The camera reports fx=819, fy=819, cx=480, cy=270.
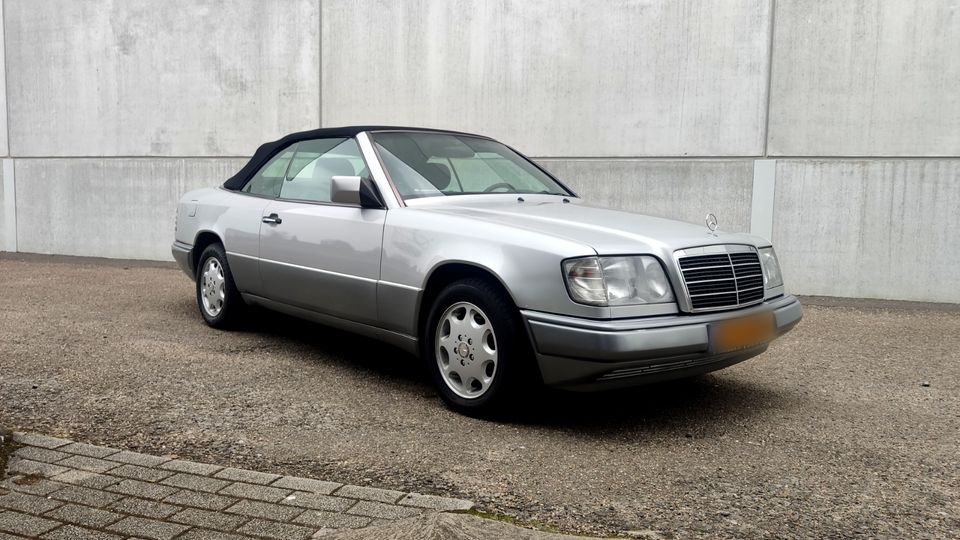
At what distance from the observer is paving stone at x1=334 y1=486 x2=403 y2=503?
304cm

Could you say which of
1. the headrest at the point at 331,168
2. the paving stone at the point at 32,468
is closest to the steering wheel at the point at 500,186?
the headrest at the point at 331,168

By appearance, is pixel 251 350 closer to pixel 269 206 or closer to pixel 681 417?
pixel 269 206

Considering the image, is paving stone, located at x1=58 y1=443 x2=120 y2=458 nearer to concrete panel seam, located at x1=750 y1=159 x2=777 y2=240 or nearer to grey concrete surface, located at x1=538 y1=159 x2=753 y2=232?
grey concrete surface, located at x1=538 y1=159 x2=753 y2=232

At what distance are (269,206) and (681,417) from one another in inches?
120

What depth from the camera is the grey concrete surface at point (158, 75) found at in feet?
33.9

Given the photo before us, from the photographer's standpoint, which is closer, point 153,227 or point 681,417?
point 681,417

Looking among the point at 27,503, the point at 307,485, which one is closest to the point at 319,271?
the point at 307,485

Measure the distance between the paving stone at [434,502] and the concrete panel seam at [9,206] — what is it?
37.2ft

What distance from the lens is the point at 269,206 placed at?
5543 millimetres

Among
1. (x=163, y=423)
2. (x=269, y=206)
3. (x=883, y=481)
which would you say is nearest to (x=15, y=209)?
(x=269, y=206)

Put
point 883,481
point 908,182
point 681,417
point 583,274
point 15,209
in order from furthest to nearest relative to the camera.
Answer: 1. point 15,209
2. point 908,182
3. point 681,417
4. point 583,274
5. point 883,481

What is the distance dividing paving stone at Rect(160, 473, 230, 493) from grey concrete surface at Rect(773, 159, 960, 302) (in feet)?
21.6

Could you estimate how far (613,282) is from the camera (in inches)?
145

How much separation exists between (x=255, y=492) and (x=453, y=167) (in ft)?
8.42
